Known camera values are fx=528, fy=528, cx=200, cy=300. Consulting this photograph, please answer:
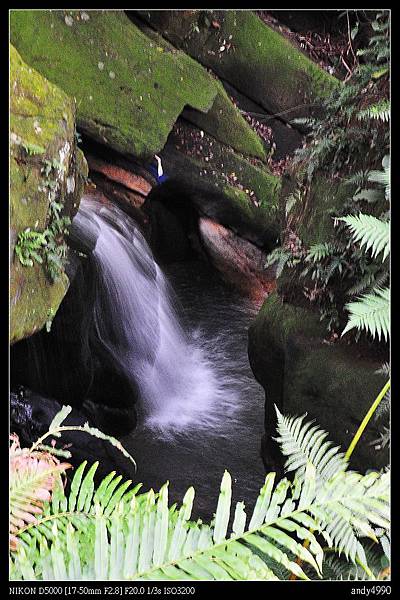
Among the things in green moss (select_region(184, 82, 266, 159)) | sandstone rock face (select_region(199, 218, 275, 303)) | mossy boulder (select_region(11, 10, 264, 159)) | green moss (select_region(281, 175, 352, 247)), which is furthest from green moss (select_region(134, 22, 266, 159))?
green moss (select_region(281, 175, 352, 247))

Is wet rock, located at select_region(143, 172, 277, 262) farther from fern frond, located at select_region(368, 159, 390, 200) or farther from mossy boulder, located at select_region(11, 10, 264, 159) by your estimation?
fern frond, located at select_region(368, 159, 390, 200)

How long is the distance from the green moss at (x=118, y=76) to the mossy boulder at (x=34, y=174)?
4.61 ft

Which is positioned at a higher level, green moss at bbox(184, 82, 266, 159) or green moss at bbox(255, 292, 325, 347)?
green moss at bbox(184, 82, 266, 159)

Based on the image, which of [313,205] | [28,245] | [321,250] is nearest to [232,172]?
[313,205]

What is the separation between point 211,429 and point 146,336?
70.4 inches

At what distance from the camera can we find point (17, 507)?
8.91 feet

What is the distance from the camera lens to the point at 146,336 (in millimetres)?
7129

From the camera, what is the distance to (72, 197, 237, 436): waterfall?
623 centimetres

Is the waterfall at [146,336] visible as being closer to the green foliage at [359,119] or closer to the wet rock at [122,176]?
the wet rock at [122,176]

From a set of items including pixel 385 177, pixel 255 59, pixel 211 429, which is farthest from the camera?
pixel 255 59

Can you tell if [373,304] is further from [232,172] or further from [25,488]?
[232,172]

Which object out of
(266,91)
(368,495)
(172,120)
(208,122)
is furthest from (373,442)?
(266,91)

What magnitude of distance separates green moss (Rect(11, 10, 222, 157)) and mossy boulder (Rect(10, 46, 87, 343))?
1.41 metres

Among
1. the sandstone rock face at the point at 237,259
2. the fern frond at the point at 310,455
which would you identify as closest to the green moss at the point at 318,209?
the fern frond at the point at 310,455
